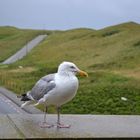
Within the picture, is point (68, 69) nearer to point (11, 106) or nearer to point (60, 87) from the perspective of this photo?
point (60, 87)

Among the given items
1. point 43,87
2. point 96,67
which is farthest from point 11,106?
point 96,67

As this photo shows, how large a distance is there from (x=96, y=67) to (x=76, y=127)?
1699 inches

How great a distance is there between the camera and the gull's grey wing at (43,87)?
6.84 meters

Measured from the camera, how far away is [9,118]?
24.2 ft

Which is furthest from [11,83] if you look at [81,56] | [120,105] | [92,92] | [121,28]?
[121,28]

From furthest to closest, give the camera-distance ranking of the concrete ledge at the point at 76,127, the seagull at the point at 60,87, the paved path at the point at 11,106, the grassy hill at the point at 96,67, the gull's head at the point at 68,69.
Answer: the grassy hill at the point at 96,67, the paved path at the point at 11,106, the gull's head at the point at 68,69, the seagull at the point at 60,87, the concrete ledge at the point at 76,127

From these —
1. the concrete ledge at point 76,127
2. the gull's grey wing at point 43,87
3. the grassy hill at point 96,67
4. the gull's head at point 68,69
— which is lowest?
the grassy hill at point 96,67

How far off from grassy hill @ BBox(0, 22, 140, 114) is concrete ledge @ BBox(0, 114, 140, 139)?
1307 cm

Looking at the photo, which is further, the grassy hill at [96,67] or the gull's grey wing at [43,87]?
the grassy hill at [96,67]

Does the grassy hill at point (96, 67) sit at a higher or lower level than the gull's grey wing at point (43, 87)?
lower

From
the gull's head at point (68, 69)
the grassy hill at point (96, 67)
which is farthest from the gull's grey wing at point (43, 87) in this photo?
the grassy hill at point (96, 67)

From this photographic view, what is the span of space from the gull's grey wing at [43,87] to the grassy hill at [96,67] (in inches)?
528

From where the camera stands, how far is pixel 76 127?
6852mm

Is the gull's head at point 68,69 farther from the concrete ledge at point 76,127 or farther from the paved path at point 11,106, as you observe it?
the paved path at point 11,106
